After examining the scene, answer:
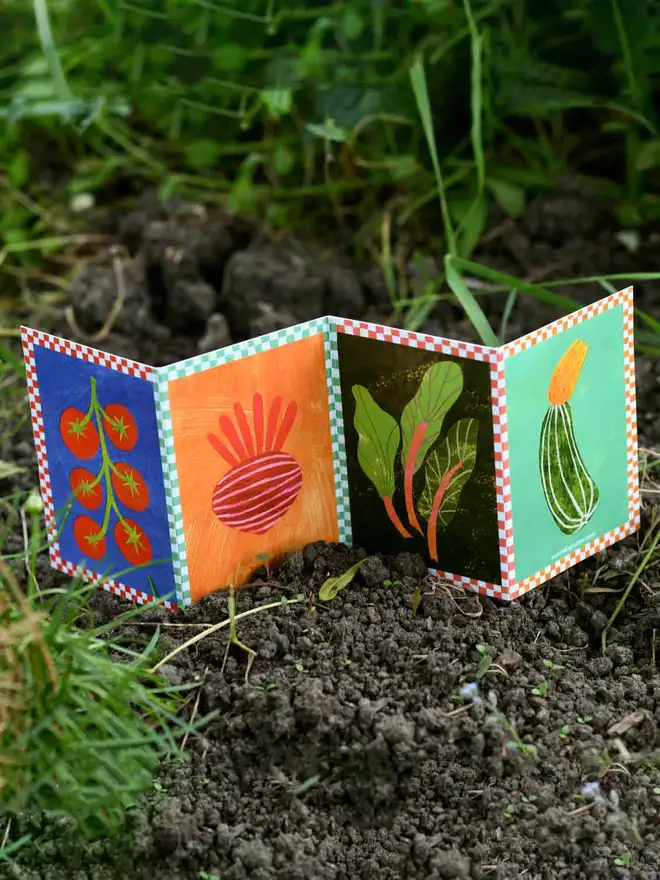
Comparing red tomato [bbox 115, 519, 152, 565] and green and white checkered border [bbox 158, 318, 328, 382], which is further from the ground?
green and white checkered border [bbox 158, 318, 328, 382]

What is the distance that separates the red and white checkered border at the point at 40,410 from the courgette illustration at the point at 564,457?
50cm

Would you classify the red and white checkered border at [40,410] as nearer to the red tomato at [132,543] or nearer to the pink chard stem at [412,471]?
the red tomato at [132,543]

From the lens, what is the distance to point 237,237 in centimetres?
292

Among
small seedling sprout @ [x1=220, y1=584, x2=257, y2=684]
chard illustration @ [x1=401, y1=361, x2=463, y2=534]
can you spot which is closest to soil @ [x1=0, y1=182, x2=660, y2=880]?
→ small seedling sprout @ [x1=220, y1=584, x2=257, y2=684]

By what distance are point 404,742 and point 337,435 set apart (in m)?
0.48

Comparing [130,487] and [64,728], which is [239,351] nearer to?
[130,487]

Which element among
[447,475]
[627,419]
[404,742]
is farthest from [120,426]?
[627,419]

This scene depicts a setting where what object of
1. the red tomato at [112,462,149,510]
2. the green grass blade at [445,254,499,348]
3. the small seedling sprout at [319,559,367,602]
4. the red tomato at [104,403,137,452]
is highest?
the green grass blade at [445,254,499,348]

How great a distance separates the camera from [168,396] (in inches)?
66.4

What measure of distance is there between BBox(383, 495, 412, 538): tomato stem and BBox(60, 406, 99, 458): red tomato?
382mm

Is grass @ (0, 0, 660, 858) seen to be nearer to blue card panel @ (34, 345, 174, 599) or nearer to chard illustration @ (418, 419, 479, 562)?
blue card panel @ (34, 345, 174, 599)

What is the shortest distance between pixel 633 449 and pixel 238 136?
1.50 meters

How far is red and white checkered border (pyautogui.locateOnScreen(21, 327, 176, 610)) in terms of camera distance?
5.68 ft

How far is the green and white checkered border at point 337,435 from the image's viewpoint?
1.83 metres
